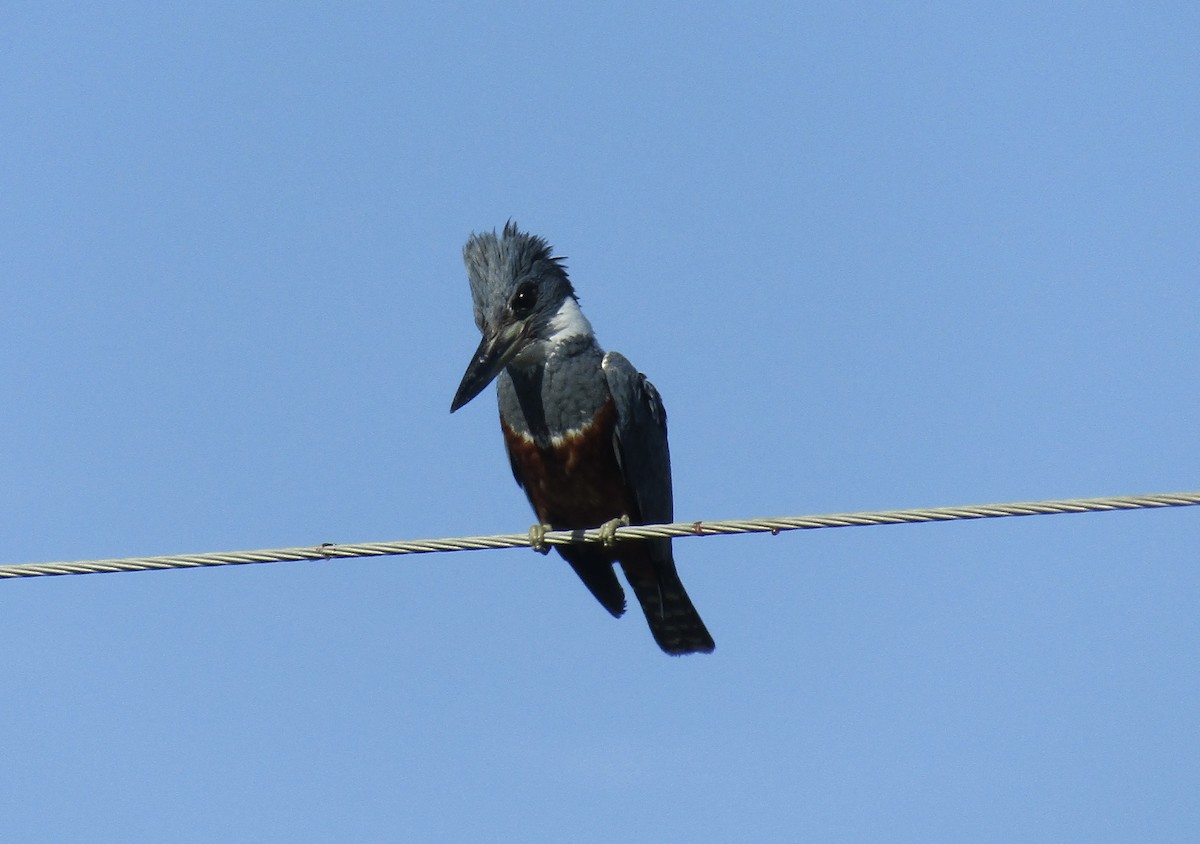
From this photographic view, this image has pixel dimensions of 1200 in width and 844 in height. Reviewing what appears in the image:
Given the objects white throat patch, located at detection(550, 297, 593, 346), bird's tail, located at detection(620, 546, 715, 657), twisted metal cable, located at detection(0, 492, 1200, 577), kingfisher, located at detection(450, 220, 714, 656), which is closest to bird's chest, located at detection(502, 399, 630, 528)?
kingfisher, located at detection(450, 220, 714, 656)

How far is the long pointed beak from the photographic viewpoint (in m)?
7.26

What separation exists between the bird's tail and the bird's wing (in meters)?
0.24

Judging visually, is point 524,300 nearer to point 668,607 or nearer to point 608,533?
point 608,533

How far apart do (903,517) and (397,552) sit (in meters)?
1.70

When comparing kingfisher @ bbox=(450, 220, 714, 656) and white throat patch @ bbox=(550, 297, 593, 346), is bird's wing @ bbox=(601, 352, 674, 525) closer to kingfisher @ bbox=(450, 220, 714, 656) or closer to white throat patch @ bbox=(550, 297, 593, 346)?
kingfisher @ bbox=(450, 220, 714, 656)

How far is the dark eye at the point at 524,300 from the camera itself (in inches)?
301

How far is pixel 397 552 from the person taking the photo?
509cm

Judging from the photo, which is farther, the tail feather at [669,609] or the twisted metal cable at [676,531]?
the tail feather at [669,609]

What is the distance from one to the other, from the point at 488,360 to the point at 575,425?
1.77 ft

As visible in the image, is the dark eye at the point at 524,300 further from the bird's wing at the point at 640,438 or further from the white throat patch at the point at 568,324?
the bird's wing at the point at 640,438

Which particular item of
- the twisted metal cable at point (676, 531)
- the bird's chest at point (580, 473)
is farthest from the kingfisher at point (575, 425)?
the twisted metal cable at point (676, 531)

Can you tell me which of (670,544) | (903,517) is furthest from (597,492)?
(903,517)

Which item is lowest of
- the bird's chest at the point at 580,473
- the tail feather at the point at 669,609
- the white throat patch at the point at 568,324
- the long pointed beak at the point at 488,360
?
the tail feather at the point at 669,609

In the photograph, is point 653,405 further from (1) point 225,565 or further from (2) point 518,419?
(1) point 225,565
